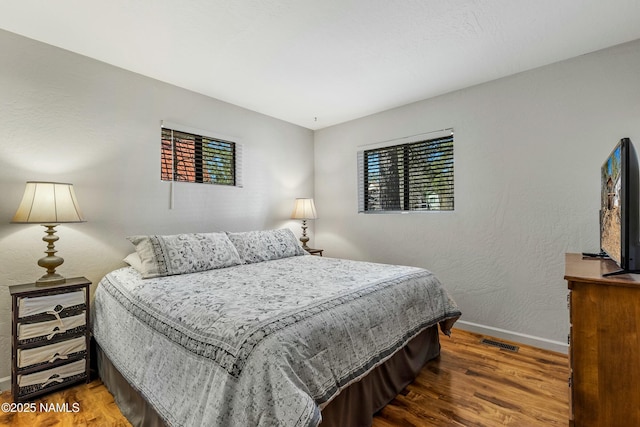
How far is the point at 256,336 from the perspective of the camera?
122 centimetres

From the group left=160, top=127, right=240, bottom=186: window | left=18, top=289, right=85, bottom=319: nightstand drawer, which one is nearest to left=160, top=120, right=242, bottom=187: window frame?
left=160, top=127, right=240, bottom=186: window

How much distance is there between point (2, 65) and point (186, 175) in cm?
147

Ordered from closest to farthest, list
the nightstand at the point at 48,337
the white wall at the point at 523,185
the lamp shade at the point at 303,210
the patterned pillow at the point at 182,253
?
the nightstand at the point at 48,337 < the patterned pillow at the point at 182,253 < the white wall at the point at 523,185 < the lamp shade at the point at 303,210

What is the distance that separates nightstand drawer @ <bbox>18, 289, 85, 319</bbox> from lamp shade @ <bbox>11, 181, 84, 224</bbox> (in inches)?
19.7

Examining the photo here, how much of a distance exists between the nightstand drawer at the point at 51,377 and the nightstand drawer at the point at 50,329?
212 mm

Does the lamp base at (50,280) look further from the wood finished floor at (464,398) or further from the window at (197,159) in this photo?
the window at (197,159)

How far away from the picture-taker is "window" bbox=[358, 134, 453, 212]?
3291 mm

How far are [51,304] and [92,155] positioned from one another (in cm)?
120

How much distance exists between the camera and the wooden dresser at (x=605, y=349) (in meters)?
1.18

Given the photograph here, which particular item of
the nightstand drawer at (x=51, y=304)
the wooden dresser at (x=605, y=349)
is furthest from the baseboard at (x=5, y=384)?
the wooden dresser at (x=605, y=349)

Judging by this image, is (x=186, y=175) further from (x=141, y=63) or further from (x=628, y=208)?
(x=628, y=208)

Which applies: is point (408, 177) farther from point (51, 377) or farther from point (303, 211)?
point (51, 377)

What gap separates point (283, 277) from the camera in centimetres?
225

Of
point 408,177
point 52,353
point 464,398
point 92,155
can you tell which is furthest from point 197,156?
point 464,398
